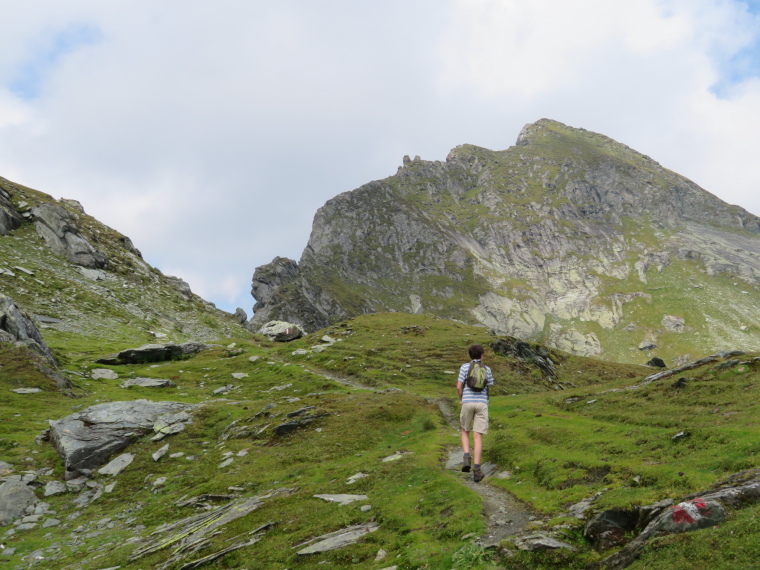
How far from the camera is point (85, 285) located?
87.4 meters

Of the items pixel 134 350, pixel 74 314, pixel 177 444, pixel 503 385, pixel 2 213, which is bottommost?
pixel 503 385

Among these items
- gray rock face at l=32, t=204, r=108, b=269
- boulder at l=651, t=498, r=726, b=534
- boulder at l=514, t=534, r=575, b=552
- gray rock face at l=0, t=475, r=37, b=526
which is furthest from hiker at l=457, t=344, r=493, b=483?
gray rock face at l=32, t=204, r=108, b=269

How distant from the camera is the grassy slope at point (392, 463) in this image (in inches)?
Answer: 513

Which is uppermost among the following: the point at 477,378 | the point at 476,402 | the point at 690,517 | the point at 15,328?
the point at 15,328

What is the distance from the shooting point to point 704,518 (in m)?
9.05

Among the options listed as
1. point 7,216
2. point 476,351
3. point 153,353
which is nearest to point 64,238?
point 7,216

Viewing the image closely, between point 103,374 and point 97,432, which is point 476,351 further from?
point 103,374

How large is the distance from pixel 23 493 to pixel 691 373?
45.9 metres

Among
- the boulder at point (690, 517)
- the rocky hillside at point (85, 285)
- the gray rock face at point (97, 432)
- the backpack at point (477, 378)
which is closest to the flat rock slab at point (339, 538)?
the backpack at point (477, 378)

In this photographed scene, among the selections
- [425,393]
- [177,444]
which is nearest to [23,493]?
[177,444]

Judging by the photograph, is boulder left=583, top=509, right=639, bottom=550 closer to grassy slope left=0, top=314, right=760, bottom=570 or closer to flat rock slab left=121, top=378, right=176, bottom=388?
grassy slope left=0, top=314, right=760, bottom=570

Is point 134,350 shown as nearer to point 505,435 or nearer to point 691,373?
point 505,435

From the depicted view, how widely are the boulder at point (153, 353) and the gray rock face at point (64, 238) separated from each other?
41.3 m

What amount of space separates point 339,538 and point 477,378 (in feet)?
27.1
